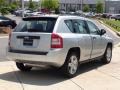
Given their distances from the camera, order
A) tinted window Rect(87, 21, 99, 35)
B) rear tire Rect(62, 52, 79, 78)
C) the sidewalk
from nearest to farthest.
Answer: the sidewalk → rear tire Rect(62, 52, 79, 78) → tinted window Rect(87, 21, 99, 35)

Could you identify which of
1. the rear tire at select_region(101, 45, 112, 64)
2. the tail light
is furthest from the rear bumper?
the rear tire at select_region(101, 45, 112, 64)

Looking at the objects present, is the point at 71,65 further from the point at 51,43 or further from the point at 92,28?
the point at 92,28

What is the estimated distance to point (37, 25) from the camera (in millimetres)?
9625

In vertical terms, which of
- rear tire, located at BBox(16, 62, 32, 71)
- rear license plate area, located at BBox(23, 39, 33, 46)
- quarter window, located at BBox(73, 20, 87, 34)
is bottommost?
rear tire, located at BBox(16, 62, 32, 71)

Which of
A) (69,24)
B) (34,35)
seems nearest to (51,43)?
(34,35)

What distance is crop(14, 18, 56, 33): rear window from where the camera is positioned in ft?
30.8

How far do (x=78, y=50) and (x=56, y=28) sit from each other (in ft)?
3.63

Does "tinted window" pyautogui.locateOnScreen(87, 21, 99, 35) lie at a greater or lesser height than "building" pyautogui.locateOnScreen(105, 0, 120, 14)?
greater

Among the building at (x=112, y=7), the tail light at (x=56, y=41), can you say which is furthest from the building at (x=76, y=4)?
the tail light at (x=56, y=41)

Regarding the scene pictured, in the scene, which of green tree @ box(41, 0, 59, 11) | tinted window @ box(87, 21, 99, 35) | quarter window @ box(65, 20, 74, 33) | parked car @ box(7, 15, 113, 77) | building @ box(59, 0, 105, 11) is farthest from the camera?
building @ box(59, 0, 105, 11)

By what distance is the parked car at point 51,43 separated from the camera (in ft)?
29.8

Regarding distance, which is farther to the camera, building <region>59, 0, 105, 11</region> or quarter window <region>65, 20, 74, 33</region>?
building <region>59, 0, 105, 11</region>

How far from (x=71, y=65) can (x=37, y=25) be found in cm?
141

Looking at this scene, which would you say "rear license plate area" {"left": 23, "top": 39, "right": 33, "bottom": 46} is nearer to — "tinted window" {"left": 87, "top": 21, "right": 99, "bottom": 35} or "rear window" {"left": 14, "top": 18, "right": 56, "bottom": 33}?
"rear window" {"left": 14, "top": 18, "right": 56, "bottom": 33}
